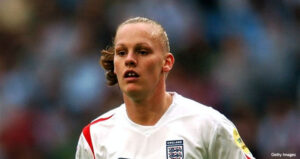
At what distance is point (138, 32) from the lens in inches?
142

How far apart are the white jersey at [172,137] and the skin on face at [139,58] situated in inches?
8.5

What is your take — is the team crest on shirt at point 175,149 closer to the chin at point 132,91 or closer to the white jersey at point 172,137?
the white jersey at point 172,137

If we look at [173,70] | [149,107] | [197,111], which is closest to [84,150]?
[149,107]

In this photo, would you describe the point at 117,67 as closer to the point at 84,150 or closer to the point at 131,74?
the point at 131,74

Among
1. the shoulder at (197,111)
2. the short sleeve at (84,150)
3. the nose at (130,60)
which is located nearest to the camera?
the nose at (130,60)

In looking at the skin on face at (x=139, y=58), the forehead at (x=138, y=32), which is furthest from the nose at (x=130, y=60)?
the forehead at (x=138, y=32)

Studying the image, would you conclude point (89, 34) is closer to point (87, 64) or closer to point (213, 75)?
point (87, 64)

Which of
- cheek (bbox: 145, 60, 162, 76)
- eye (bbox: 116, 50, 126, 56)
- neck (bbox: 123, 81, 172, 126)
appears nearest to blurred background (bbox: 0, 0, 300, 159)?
neck (bbox: 123, 81, 172, 126)

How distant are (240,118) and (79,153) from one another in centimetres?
304

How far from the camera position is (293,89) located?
6.74m

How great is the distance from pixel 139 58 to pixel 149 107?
33 cm

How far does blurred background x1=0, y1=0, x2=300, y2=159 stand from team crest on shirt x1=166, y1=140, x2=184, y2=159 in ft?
9.57

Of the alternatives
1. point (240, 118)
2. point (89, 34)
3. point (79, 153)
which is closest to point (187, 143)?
point (79, 153)

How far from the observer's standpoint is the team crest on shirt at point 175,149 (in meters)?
3.53
